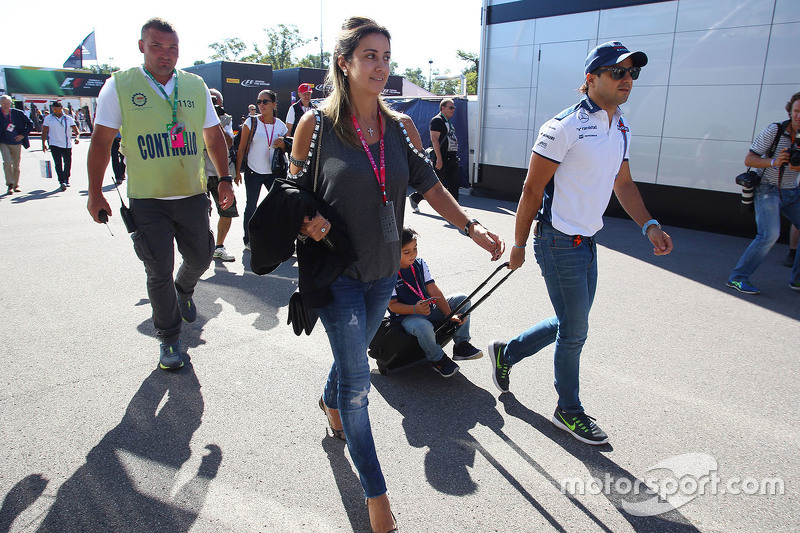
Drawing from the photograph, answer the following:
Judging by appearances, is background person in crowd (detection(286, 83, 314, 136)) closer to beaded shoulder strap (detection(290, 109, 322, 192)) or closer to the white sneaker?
the white sneaker

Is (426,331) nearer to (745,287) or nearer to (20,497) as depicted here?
(20,497)

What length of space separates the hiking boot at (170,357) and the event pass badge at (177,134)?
1.32 m

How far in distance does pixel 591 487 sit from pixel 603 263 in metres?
Result: 4.37

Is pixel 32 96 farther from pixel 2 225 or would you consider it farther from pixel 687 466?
pixel 687 466

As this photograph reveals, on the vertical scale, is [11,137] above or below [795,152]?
below

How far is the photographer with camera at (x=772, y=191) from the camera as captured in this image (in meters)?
5.21

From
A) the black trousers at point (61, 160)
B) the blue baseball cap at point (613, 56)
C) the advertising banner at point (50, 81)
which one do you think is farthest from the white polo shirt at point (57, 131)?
the advertising banner at point (50, 81)

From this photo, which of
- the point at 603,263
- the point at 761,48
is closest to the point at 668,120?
the point at 761,48

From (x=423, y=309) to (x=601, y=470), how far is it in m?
1.35

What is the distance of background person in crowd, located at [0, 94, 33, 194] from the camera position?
1138 cm

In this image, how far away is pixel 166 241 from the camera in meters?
3.53

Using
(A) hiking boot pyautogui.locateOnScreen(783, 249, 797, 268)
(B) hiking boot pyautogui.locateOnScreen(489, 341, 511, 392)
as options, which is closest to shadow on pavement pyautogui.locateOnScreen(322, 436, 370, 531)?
(B) hiking boot pyautogui.locateOnScreen(489, 341, 511, 392)

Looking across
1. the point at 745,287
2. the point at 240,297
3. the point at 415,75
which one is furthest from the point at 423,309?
the point at 415,75

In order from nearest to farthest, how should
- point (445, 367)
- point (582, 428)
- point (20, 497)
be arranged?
point (20, 497), point (582, 428), point (445, 367)
